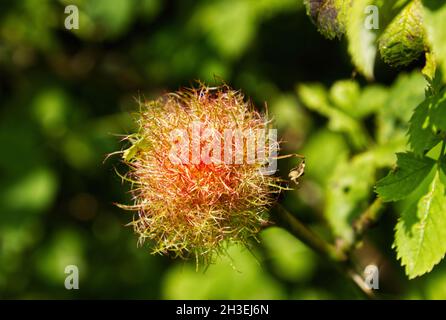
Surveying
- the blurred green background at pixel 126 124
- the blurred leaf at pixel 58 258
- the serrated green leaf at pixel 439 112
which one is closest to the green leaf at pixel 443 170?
the serrated green leaf at pixel 439 112

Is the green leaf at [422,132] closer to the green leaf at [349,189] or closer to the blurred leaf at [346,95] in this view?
the green leaf at [349,189]

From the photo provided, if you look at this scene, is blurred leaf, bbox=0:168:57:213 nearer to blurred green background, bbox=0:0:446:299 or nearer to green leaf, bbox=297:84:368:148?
blurred green background, bbox=0:0:446:299

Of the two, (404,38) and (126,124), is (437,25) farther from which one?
(126,124)

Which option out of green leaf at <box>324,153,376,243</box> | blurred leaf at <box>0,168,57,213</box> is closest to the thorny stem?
green leaf at <box>324,153,376,243</box>

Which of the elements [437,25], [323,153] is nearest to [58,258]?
[323,153]

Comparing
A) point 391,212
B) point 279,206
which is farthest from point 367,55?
point 391,212

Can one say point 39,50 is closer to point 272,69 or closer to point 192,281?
point 272,69
